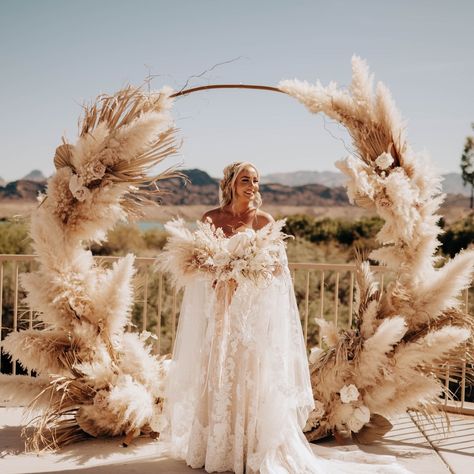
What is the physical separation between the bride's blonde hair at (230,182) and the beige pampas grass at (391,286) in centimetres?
73

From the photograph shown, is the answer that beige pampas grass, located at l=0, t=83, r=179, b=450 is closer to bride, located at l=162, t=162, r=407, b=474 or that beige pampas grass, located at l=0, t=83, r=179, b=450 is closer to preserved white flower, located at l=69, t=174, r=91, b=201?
preserved white flower, located at l=69, t=174, r=91, b=201

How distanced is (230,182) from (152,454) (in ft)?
6.04

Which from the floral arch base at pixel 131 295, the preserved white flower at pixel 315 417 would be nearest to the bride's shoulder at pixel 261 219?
the floral arch base at pixel 131 295

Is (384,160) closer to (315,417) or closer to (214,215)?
(214,215)

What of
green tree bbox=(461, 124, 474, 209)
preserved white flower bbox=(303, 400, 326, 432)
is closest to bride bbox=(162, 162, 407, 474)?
preserved white flower bbox=(303, 400, 326, 432)

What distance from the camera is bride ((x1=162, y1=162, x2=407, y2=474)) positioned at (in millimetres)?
3242

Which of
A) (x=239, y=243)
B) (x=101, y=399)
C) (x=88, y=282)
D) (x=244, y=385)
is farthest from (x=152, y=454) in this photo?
(x=239, y=243)

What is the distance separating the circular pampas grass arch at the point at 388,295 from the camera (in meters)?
3.85

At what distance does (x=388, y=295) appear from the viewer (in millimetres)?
4039

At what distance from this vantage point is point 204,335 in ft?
11.4

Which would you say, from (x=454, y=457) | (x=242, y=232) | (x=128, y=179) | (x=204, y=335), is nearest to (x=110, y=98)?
(x=128, y=179)

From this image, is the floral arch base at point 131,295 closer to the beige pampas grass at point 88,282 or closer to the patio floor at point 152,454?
the beige pampas grass at point 88,282

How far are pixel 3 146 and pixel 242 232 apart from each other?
23.7m

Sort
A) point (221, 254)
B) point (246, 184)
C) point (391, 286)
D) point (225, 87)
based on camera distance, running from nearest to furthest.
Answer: point (221, 254) → point (246, 184) → point (391, 286) → point (225, 87)
